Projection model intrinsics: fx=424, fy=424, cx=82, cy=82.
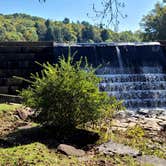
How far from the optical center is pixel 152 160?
7.12 m

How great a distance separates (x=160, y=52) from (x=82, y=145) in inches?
575

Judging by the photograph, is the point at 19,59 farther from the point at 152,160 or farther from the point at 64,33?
the point at 64,33

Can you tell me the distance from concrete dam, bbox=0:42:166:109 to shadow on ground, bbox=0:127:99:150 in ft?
35.1

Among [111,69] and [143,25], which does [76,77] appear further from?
[143,25]

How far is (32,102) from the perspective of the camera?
8.91 metres

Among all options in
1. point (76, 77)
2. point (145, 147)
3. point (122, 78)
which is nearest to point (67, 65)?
point (76, 77)

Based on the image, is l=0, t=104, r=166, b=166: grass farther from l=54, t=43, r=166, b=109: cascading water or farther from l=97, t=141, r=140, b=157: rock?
l=54, t=43, r=166, b=109: cascading water

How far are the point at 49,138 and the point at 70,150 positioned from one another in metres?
1.05

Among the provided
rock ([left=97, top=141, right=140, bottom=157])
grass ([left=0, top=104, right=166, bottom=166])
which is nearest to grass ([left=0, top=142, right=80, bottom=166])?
grass ([left=0, top=104, right=166, bottom=166])

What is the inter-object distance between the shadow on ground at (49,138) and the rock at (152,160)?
113 cm

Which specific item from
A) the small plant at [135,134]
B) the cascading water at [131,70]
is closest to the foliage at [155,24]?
the cascading water at [131,70]

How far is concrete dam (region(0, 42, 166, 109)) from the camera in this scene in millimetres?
19547

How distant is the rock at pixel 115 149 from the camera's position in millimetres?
7258

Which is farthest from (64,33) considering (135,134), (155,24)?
(135,134)
